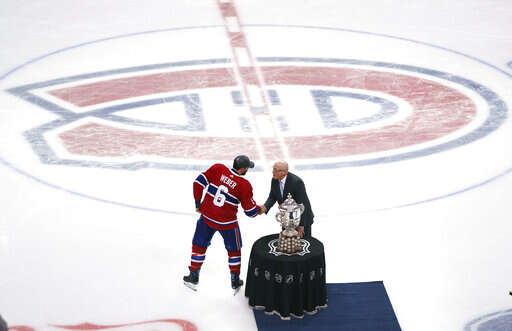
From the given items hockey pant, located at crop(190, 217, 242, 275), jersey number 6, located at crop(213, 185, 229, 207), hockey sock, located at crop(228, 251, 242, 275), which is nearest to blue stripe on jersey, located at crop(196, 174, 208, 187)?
jersey number 6, located at crop(213, 185, 229, 207)

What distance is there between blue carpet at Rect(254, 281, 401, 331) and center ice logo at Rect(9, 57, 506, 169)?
118 inches

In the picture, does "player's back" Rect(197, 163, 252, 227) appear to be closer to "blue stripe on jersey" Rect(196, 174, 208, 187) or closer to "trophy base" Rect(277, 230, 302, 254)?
"blue stripe on jersey" Rect(196, 174, 208, 187)

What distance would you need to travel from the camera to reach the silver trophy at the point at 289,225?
6930 millimetres

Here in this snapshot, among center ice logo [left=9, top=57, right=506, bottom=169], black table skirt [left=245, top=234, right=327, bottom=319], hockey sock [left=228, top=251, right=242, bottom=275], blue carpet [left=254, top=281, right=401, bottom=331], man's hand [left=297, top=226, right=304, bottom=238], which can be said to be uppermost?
center ice logo [left=9, top=57, right=506, bottom=169]

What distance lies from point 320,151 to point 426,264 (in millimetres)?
3046

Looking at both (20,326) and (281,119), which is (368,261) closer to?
(20,326)

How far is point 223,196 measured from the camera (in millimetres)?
6992

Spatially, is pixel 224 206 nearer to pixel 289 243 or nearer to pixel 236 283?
pixel 289 243

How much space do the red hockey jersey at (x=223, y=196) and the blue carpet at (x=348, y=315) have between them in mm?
851

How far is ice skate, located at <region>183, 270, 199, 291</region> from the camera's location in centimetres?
743

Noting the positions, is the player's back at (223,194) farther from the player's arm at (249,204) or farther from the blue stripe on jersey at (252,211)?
the blue stripe on jersey at (252,211)

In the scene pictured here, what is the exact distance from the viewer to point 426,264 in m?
7.86

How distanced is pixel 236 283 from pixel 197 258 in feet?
1.37

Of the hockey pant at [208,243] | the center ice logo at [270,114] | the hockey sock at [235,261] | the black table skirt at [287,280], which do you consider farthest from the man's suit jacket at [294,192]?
the center ice logo at [270,114]
